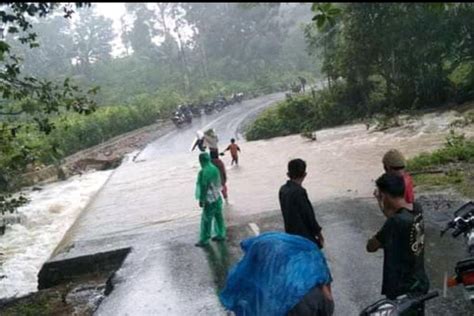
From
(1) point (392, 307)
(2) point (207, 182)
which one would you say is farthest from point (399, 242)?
(2) point (207, 182)

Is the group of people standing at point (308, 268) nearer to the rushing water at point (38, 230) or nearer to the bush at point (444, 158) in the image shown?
the rushing water at point (38, 230)

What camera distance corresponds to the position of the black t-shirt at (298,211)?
5.22m

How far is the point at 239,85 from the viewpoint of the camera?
167 ft

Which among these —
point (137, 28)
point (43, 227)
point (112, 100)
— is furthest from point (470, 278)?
point (137, 28)

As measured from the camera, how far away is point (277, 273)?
3.38 metres

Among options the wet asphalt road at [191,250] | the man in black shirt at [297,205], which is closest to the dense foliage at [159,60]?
the wet asphalt road at [191,250]

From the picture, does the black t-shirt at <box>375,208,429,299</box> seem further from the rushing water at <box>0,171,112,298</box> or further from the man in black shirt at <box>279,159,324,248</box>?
the rushing water at <box>0,171,112,298</box>

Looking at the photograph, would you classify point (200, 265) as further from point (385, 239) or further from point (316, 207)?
point (385, 239)

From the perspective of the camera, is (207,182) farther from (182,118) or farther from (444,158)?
(182,118)

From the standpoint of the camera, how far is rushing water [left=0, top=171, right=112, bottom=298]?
11922mm

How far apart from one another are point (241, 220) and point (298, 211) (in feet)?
18.8

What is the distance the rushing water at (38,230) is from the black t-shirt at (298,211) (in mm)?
5206

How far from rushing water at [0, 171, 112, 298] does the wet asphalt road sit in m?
1.25

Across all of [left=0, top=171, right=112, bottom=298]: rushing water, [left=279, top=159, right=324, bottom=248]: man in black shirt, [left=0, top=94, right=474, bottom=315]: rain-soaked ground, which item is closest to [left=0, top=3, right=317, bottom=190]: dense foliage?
[left=0, top=171, right=112, bottom=298]: rushing water
